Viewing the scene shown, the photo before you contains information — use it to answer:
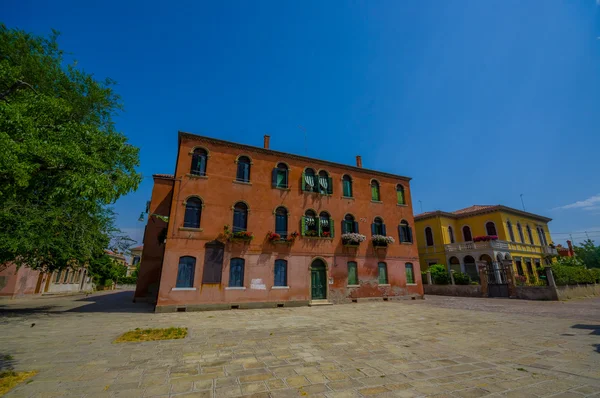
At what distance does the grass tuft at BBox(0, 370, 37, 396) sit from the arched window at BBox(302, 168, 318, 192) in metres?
14.7

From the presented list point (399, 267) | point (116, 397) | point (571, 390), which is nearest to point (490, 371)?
point (571, 390)

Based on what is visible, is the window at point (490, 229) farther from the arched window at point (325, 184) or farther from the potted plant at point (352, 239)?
the arched window at point (325, 184)

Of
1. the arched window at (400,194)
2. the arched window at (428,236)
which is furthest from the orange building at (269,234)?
the arched window at (428,236)

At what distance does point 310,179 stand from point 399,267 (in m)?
9.54

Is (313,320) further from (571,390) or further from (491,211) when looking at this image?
(491,211)

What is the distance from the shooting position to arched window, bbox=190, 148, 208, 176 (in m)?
15.6

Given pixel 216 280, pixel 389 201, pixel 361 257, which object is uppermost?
pixel 389 201

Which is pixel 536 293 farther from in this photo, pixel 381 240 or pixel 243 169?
pixel 243 169

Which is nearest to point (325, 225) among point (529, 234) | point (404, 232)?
point (404, 232)

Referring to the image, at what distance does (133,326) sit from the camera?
9406 millimetres

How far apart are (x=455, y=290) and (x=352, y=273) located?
37.2 feet

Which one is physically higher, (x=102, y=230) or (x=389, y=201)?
(x=389, y=201)

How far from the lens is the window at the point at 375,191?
67.3 ft

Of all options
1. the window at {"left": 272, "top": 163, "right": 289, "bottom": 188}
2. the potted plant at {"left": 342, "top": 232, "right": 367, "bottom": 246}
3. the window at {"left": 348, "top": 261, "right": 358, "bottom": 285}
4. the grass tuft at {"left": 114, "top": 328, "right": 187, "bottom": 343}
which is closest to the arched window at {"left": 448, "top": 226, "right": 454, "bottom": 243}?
the potted plant at {"left": 342, "top": 232, "right": 367, "bottom": 246}
